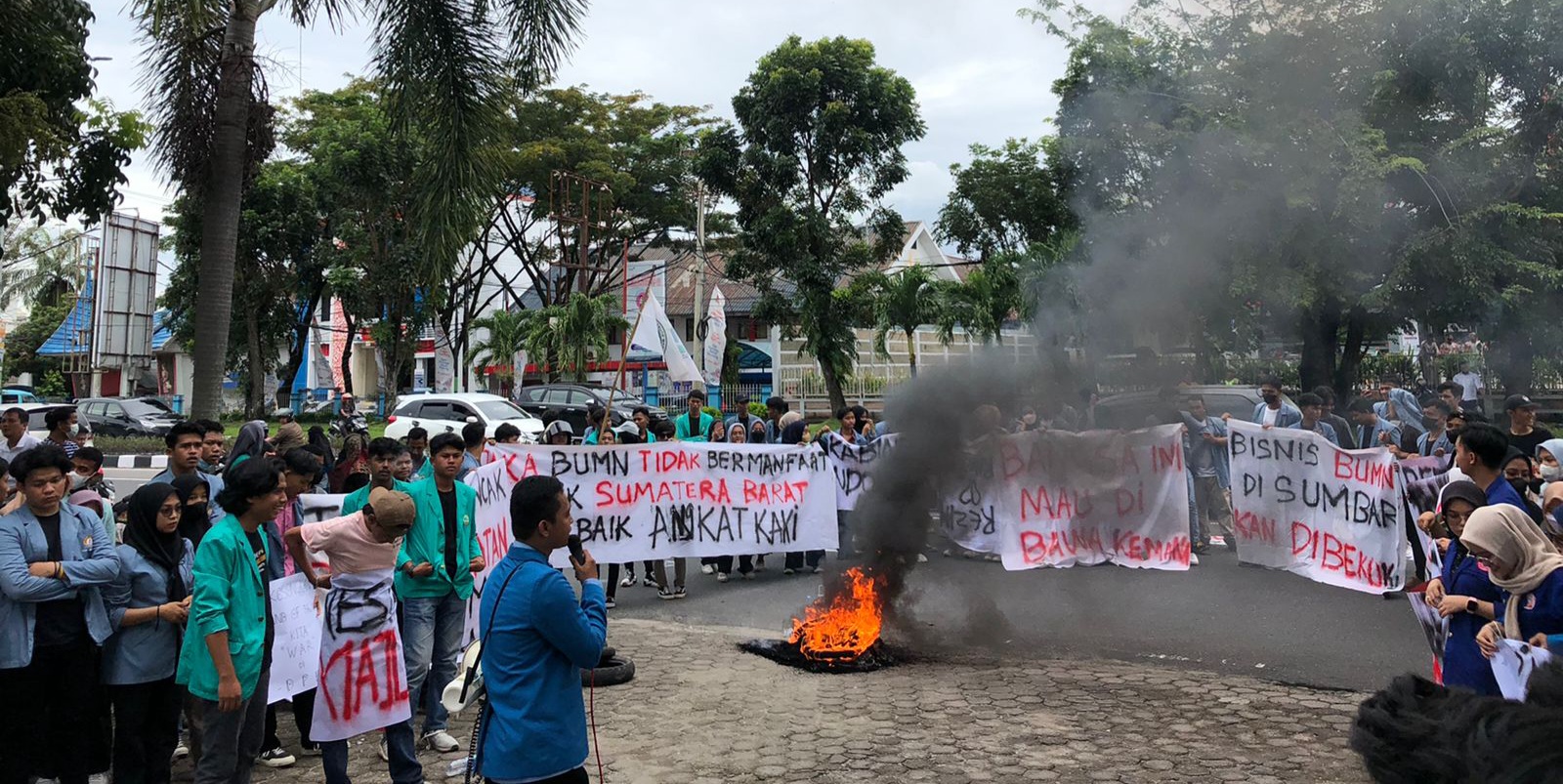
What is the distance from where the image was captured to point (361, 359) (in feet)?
174

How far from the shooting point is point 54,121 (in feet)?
35.2

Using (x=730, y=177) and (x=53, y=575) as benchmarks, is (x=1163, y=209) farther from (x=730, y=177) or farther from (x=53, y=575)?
(x=53, y=575)

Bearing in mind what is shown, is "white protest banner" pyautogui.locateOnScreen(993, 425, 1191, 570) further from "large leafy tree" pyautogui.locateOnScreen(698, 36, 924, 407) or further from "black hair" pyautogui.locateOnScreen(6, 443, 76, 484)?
"large leafy tree" pyautogui.locateOnScreen(698, 36, 924, 407)

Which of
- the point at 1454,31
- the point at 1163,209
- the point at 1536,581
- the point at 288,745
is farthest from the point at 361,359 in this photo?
the point at 1536,581

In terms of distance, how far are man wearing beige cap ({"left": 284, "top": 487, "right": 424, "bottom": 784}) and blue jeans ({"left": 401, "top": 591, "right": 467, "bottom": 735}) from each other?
393 millimetres

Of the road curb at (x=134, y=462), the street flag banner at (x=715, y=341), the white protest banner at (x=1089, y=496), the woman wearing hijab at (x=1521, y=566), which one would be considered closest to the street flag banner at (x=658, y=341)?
the white protest banner at (x=1089, y=496)

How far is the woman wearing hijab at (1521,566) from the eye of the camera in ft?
12.0

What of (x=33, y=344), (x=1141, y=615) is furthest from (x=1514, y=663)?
(x=33, y=344)

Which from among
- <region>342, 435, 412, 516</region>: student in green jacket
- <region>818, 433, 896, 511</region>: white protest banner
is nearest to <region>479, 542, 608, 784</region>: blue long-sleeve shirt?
<region>342, 435, 412, 516</region>: student in green jacket

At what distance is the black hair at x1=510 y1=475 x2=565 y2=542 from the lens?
134 inches

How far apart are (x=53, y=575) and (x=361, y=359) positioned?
51.8 meters

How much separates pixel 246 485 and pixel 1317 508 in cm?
720

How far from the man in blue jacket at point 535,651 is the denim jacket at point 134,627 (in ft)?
6.10

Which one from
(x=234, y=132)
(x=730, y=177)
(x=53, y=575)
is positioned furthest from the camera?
(x=730, y=177)
